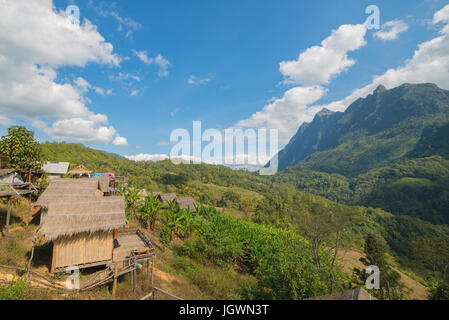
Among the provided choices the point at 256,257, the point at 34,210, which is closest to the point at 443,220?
the point at 256,257

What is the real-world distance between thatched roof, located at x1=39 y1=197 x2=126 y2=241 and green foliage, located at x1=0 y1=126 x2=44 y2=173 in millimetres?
11165

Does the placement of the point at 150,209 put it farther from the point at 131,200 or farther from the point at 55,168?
the point at 55,168

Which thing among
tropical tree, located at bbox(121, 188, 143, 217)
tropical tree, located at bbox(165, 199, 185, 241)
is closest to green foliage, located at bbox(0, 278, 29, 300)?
tropical tree, located at bbox(165, 199, 185, 241)

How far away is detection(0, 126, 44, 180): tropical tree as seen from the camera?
16.1m

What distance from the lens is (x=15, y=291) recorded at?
6.58 meters

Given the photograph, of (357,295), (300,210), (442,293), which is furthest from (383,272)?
(357,295)

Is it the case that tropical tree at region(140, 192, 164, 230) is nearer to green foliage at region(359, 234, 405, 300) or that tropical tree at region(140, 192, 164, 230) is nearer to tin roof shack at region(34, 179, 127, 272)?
tin roof shack at region(34, 179, 127, 272)

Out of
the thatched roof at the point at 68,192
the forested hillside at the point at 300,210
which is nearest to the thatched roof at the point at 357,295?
the forested hillside at the point at 300,210

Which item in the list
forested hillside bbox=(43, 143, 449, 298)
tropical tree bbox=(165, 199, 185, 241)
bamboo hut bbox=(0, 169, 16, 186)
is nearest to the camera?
bamboo hut bbox=(0, 169, 16, 186)

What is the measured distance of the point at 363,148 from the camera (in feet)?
548

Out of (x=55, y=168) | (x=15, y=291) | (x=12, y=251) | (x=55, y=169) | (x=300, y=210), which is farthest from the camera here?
(x=55, y=168)

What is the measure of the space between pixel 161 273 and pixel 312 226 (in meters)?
16.6

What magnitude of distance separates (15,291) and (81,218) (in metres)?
3.38
